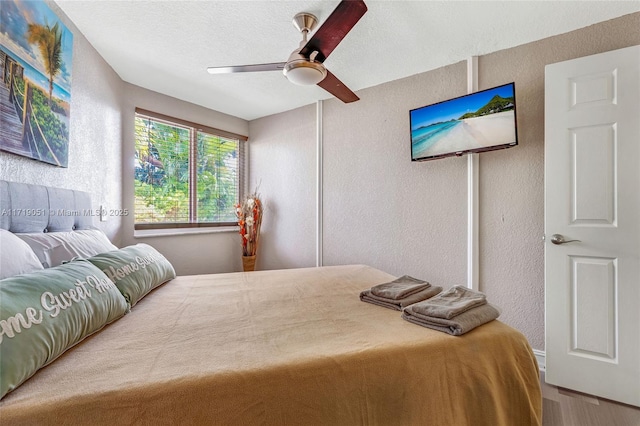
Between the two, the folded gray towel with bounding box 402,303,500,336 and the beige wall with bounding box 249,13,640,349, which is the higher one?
the beige wall with bounding box 249,13,640,349

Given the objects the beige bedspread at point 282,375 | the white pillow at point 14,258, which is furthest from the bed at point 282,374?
the white pillow at point 14,258

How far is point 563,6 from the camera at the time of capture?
1.69 metres

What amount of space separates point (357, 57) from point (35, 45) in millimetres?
2047

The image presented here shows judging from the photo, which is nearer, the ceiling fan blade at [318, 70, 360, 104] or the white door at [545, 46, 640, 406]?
the white door at [545, 46, 640, 406]

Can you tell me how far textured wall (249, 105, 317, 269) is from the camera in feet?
10.9

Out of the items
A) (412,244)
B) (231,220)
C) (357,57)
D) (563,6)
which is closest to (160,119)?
(231,220)

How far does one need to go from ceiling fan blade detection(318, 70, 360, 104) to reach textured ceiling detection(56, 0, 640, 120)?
37 centimetres

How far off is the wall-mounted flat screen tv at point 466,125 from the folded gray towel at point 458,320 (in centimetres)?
137

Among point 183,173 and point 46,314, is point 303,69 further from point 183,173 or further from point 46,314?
point 183,173

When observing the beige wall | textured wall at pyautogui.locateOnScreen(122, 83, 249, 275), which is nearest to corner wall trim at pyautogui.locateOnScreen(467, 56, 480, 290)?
the beige wall

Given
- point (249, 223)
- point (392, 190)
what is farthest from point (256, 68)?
point (249, 223)

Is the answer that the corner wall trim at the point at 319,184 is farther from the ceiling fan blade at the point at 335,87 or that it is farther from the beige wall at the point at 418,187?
the ceiling fan blade at the point at 335,87

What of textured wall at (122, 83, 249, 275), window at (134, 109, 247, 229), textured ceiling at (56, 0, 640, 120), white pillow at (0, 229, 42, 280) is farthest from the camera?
window at (134, 109, 247, 229)

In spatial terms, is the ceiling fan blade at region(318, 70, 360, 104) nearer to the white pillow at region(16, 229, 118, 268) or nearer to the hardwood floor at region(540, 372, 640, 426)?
the white pillow at region(16, 229, 118, 268)
